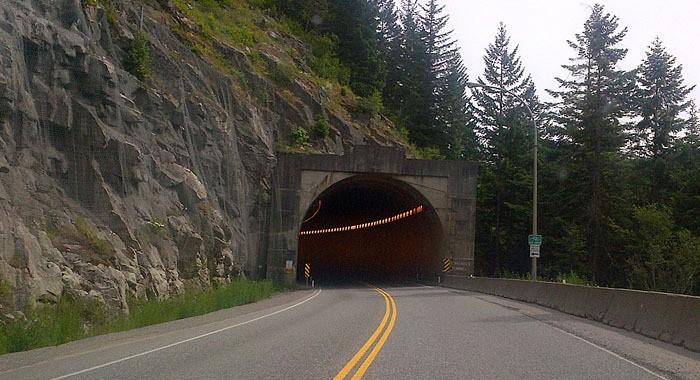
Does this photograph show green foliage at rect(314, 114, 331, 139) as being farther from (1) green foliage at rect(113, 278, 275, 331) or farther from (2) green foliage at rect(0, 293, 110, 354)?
(2) green foliage at rect(0, 293, 110, 354)

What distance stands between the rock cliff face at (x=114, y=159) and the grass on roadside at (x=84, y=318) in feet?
1.61

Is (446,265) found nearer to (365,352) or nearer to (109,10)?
(109,10)

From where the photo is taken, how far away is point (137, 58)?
94.2 feet

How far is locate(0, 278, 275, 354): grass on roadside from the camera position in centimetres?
1362

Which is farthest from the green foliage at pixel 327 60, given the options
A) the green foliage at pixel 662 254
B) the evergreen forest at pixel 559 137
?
the green foliage at pixel 662 254

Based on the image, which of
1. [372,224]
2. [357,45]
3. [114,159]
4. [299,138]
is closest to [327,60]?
[357,45]

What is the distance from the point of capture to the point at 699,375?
10.1 m

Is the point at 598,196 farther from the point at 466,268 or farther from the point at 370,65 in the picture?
the point at 370,65

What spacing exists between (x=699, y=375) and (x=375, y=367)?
4601mm

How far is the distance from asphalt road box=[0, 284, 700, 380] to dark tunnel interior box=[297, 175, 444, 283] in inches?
1142

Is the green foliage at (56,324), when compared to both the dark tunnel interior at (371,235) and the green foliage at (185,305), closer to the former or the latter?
the green foliage at (185,305)

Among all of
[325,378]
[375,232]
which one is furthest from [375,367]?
[375,232]

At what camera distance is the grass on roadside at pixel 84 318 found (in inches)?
536

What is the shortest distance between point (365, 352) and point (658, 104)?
2267 inches
